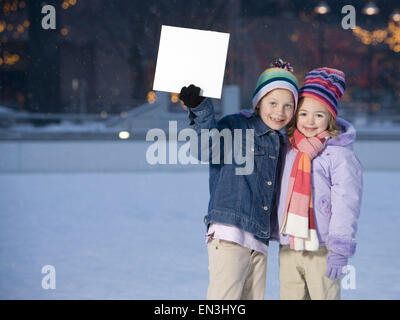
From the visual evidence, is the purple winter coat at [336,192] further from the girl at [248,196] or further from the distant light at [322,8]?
the distant light at [322,8]

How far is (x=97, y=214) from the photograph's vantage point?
17.9 ft

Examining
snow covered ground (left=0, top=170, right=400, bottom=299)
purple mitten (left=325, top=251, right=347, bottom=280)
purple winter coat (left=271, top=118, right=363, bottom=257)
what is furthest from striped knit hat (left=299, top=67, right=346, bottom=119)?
snow covered ground (left=0, top=170, right=400, bottom=299)

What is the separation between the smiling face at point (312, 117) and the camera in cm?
198

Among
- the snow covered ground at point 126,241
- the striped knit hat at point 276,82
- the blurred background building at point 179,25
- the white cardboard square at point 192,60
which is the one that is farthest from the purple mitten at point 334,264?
the blurred background building at point 179,25

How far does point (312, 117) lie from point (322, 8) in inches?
537

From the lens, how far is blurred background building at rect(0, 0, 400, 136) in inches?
538

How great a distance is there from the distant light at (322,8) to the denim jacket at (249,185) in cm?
1317

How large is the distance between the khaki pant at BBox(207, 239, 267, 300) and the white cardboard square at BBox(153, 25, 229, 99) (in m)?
0.51

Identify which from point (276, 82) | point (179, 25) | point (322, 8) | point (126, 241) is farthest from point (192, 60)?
point (322, 8)

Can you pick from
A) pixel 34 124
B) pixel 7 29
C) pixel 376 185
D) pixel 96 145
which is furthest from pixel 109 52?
pixel 376 185

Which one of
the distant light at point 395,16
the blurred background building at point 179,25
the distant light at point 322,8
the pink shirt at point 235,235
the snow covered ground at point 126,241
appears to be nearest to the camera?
the pink shirt at point 235,235

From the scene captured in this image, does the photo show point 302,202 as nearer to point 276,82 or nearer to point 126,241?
point 276,82
